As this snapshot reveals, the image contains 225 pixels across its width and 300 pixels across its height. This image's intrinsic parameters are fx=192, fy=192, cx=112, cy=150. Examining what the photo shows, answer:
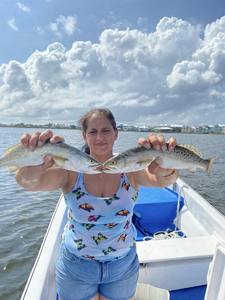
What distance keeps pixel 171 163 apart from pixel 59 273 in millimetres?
2202

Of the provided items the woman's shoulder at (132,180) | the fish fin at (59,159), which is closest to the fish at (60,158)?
the fish fin at (59,159)

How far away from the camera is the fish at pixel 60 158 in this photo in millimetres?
2605

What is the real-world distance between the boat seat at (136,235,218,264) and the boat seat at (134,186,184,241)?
2.30m

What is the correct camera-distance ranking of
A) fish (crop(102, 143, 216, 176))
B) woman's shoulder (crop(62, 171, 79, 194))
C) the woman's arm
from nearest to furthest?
1. the woman's arm
2. fish (crop(102, 143, 216, 176))
3. woman's shoulder (crop(62, 171, 79, 194))

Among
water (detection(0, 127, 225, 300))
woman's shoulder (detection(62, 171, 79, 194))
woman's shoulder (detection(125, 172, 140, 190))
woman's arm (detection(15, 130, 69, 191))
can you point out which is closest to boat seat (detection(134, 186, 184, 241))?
water (detection(0, 127, 225, 300))

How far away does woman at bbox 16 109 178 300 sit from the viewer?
8.43ft

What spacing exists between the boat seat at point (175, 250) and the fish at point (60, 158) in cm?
243

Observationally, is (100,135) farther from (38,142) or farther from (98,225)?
(98,225)

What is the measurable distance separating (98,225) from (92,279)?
27.7 inches

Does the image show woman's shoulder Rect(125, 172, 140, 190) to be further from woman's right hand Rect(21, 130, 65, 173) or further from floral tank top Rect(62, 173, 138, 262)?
woman's right hand Rect(21, 130, 65, 173)

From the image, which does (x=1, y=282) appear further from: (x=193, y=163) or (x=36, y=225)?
(x=193, y=163)

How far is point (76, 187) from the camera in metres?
2.76

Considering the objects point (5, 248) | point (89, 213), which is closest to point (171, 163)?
point (89, 213)

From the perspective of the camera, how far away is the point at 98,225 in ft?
8.55
